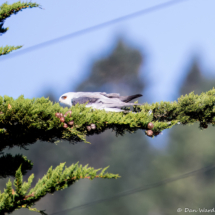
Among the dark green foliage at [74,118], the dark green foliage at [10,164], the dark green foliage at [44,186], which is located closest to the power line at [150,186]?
the dark green foliage at [74,118]

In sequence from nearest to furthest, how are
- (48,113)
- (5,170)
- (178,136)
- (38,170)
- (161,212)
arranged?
(48,113)
(5,170)
(161,212)
(178,136)
(38,170)

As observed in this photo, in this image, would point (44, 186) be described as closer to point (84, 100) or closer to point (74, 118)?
point (74, 118)

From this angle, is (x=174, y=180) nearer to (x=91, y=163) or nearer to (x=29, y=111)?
(x=91, y=163)

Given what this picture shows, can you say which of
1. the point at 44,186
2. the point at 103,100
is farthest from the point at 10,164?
the point at 103,100

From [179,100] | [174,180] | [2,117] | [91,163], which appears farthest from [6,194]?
[91,163]

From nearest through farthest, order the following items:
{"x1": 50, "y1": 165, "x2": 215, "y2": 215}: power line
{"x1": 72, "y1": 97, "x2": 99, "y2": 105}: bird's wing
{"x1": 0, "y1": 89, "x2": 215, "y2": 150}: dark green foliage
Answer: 1. {"x1": 0, "y1": 89, "x2": 215, "y2": 150}: dark green foliage
2. {"x1": 72, "y1": 97, "x2": 99, "y2": 105}: bird's wing
3. {"x1": 50, "y1": 165, "x2": 215, "y2": 215}: power line

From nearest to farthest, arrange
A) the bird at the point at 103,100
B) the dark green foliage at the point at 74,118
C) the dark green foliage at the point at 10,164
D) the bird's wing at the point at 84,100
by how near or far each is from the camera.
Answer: the dark green foliage at the point at 74,118 < the dark green foliage at the point at 10,164 < the bird at the point at 103,100 < the bird's wing at the point at 84,100

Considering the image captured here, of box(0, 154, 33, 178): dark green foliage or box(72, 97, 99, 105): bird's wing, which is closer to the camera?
box(0, 154, 33, 178): dark green foliage

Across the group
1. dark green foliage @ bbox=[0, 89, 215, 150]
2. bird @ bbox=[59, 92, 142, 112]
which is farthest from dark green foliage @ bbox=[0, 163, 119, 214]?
bird @ bbox=[59, 92, 142, 112]

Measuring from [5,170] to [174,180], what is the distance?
40.1 meters

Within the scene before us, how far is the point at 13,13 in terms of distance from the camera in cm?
516

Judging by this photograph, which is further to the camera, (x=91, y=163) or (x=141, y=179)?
(x=91, y=163)

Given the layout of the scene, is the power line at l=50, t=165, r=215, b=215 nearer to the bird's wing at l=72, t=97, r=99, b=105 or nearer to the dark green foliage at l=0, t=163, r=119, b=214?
the bird's wing at l=72, t=97, r=99, b=105

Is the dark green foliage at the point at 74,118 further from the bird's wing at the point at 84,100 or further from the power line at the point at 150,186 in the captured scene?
the power line at the point at 150,186
